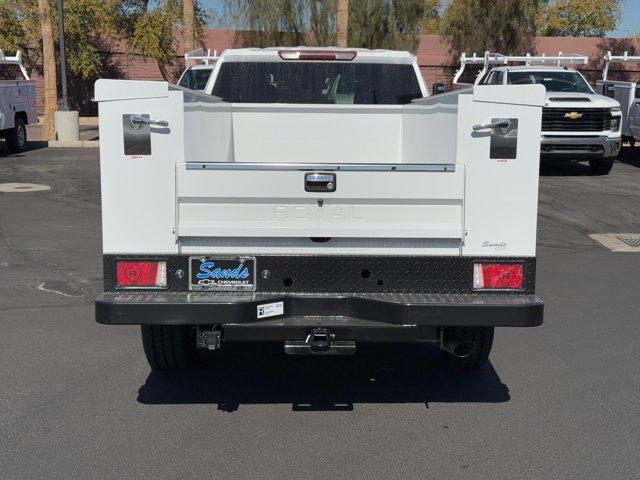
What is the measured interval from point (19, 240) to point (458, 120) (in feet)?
24.9

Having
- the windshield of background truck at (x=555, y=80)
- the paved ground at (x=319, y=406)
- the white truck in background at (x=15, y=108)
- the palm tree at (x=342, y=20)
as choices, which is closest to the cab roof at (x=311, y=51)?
the paved ground at (x=319, y=406)

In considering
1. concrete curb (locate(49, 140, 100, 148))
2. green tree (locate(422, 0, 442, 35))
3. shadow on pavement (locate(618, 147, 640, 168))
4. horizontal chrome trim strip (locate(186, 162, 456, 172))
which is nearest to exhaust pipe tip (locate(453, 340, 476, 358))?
horizontal chrome trim strip (locate(186, 162, 456, 172))

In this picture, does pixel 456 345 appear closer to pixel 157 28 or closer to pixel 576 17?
pixel 157 28

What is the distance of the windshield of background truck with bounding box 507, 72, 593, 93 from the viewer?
20.0 meters

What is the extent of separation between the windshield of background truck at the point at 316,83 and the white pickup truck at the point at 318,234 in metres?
2.92

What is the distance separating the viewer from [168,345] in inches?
235

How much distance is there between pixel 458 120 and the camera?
514cm

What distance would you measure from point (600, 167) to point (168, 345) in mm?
15411

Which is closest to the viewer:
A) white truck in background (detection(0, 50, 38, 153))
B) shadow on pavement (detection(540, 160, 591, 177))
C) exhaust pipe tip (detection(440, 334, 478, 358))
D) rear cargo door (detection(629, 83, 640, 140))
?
exhaust pipe tip (detection(440, 334, 478, 358))

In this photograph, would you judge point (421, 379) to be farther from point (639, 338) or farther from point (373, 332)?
point (639, 338)

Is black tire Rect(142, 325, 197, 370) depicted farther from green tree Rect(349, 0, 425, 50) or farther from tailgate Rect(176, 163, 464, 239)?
green tree Rect(349, 0, 425, 50)

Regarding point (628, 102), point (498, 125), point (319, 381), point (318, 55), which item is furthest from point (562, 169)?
point (498, 125)

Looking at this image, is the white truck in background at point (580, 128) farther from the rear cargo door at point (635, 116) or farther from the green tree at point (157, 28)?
the green tree at point (157, 28)

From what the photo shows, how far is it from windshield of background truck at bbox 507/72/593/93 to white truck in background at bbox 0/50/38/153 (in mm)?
11460
